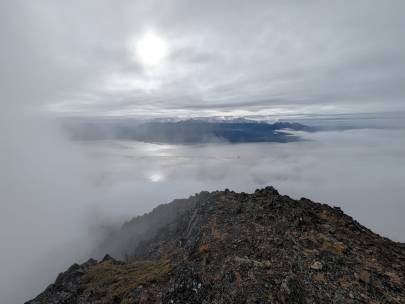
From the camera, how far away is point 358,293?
60.4 feet

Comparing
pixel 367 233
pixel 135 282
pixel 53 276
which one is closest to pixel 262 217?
pixel 367 233

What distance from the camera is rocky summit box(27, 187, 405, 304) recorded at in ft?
63.1

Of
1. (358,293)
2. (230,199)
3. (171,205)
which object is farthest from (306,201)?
(171,205)

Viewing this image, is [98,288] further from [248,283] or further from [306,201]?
[306,201]

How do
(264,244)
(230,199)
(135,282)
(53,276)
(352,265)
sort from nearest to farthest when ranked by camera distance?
1. (352,265)
2. (264,244)
3. (135,282)
4. (230,199)
5. (53,276)

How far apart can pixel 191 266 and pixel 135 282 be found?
7889mm

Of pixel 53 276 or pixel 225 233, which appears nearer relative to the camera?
pixel 225 233

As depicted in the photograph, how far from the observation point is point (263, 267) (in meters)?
21.4

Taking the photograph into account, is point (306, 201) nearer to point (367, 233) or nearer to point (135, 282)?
point (367, 233)

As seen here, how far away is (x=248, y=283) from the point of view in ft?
65.9

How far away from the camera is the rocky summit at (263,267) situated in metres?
19.2

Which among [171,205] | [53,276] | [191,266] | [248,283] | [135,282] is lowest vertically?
[53,276]

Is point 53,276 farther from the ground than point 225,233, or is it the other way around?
point 225,233

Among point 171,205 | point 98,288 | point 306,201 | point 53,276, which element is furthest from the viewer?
point 53,276
